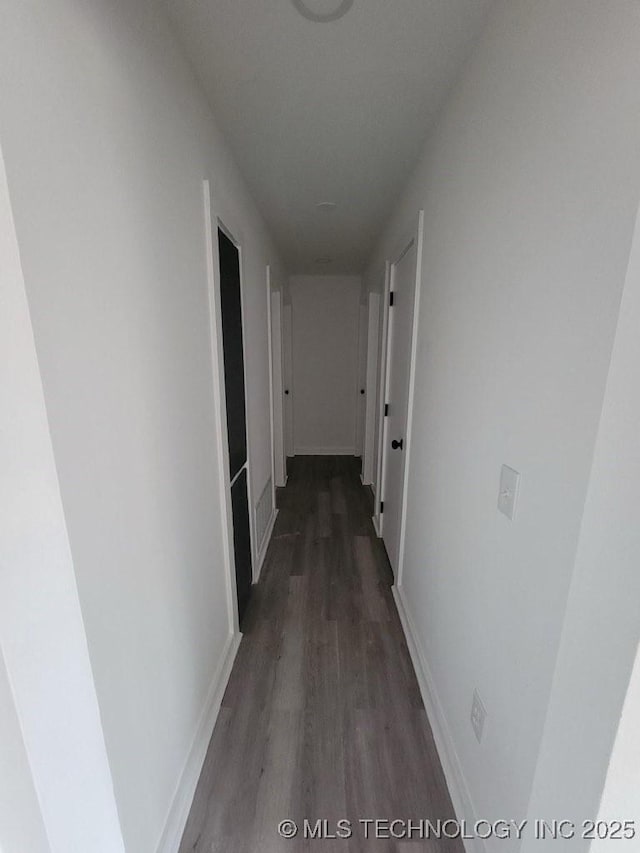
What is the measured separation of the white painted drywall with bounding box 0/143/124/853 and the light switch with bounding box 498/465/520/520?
98cm

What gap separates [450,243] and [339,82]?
705 millimetres

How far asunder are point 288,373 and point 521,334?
3.72 m

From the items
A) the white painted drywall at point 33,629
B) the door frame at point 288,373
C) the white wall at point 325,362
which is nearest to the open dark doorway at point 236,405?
the white painted drywall at point 33,629

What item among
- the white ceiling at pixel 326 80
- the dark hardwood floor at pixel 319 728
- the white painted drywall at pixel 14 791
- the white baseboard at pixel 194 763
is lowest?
the dark hardwood floor at pixel 319 728

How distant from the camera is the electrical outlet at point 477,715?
41.2 inches

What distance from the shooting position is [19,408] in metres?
0.57

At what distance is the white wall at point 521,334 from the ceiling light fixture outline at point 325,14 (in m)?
0.43

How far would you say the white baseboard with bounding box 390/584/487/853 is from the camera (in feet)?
3.57

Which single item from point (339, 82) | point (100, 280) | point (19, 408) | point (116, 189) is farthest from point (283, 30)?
point (19, 408)

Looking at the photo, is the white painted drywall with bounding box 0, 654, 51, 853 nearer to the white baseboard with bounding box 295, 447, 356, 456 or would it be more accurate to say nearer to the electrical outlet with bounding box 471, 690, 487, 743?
the electrical outlet with bounding box 471, 690, 487, 743

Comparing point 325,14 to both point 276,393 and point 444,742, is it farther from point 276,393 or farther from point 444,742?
point 276,393

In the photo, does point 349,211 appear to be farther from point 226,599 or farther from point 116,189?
point 226,599

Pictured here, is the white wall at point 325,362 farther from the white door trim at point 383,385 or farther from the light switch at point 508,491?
the light switch at point 508,491

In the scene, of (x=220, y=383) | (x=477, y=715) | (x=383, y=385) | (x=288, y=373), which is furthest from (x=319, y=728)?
(x=288, y=373)
